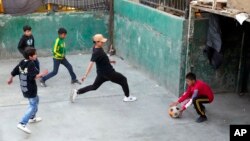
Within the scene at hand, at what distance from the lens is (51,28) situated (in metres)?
12.7

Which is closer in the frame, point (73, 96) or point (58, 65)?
point (73, 96)

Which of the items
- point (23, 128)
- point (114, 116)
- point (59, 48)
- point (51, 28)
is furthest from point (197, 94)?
point (51, 28)

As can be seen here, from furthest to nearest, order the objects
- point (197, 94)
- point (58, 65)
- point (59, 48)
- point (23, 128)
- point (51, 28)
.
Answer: point (51, 28), point (58, 65), point (59, 48), point (197, 94), point (23, 128)

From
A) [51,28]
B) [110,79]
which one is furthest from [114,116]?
[51,28]

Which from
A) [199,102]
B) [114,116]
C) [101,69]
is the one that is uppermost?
[101,69]

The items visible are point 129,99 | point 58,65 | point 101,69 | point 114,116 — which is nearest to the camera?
point 114,116

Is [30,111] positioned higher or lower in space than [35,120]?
higher

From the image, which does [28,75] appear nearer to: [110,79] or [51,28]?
[110,79]

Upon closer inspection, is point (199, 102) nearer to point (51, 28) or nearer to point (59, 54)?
point (59, 54)

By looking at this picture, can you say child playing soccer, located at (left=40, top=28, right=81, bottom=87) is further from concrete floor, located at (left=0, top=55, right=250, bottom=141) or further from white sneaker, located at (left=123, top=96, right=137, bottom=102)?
white sneaker, located at (left=123, top=96, right=137, bottom=102)

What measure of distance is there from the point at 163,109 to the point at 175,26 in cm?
176

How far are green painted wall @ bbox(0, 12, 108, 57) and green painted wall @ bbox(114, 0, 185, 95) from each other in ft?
2.34

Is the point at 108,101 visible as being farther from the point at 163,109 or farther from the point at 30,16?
the point at 30,16

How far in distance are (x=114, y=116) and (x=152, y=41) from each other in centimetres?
280
